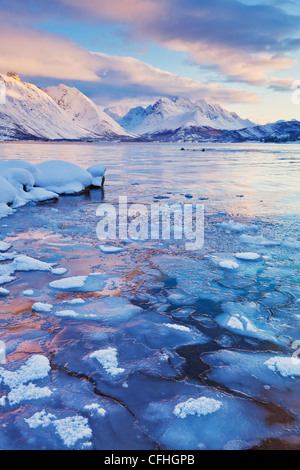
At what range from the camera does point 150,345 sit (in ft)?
10.2

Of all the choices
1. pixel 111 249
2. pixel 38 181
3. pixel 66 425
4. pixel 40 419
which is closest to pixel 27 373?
pixel 40 419

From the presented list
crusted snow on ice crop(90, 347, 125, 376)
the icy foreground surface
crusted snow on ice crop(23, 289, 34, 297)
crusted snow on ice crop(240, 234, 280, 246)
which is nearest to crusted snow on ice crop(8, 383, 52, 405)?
crusted snow on ice crop(90, 347, 125, 376)

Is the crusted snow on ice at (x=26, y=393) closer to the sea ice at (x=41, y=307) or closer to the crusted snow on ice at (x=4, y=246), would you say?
the sea ice at (x=41, y=307)

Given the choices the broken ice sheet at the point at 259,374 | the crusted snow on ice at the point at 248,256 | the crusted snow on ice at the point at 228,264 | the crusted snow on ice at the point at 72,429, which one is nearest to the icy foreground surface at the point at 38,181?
the crusted snow on ice at the point at 228,264

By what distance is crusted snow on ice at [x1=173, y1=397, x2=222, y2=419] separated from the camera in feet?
7.60

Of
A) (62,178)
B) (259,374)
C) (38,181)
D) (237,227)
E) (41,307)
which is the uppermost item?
(62,178)

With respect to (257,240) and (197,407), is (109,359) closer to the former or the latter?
(197,407)

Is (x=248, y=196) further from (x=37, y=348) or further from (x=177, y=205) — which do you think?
(x=37, y=348)

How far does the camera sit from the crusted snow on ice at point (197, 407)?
7.60ft

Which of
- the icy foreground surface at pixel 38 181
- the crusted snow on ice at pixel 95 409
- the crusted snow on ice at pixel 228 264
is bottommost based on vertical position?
the crusted snow on ice at pixel 95 409

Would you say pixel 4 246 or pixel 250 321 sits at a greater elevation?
pixel 4 246

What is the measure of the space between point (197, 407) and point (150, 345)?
863 mm

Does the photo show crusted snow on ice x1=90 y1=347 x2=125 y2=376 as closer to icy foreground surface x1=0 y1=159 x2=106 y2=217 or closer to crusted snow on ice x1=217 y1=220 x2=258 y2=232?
crusted snow on ice x1=217 y1=220 x2=258 y2=232

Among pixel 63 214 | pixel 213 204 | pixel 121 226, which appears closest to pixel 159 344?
pixel 121 226
